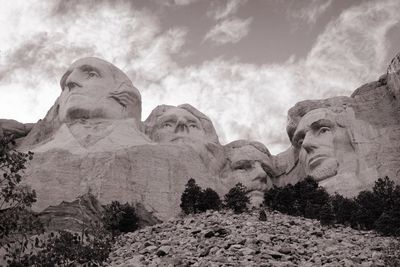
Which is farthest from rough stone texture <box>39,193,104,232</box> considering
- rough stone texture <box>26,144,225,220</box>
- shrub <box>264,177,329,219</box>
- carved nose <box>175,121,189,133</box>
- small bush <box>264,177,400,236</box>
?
carved nose <box>175,121,189,133</box>

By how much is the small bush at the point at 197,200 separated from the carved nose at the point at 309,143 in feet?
28.6

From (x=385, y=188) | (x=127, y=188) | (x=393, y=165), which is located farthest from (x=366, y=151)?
(x=127, y=188)

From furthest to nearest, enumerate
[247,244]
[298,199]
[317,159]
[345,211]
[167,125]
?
1. [167,125]
2. [317,159]
3. [298,199]
4. [345,211]
5. [247,244]

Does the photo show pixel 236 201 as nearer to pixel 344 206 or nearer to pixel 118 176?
pixel 344 206

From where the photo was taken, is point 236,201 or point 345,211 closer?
point 345,211

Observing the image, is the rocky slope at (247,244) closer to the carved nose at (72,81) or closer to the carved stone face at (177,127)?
the carved stone face at (177,127)

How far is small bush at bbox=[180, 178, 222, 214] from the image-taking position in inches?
1221

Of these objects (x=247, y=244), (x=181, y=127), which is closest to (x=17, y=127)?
(x=181, y=127)

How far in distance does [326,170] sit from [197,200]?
326 inches

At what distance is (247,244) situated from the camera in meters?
21.0

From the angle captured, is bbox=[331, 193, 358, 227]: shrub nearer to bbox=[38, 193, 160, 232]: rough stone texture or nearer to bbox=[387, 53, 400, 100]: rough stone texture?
bbox=[38, 193, 160, 232]: rough stone texture

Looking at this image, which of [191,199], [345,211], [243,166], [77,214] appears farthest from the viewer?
[243,166]

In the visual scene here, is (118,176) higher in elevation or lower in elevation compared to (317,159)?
lower

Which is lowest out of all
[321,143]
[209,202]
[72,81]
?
[209,202]
